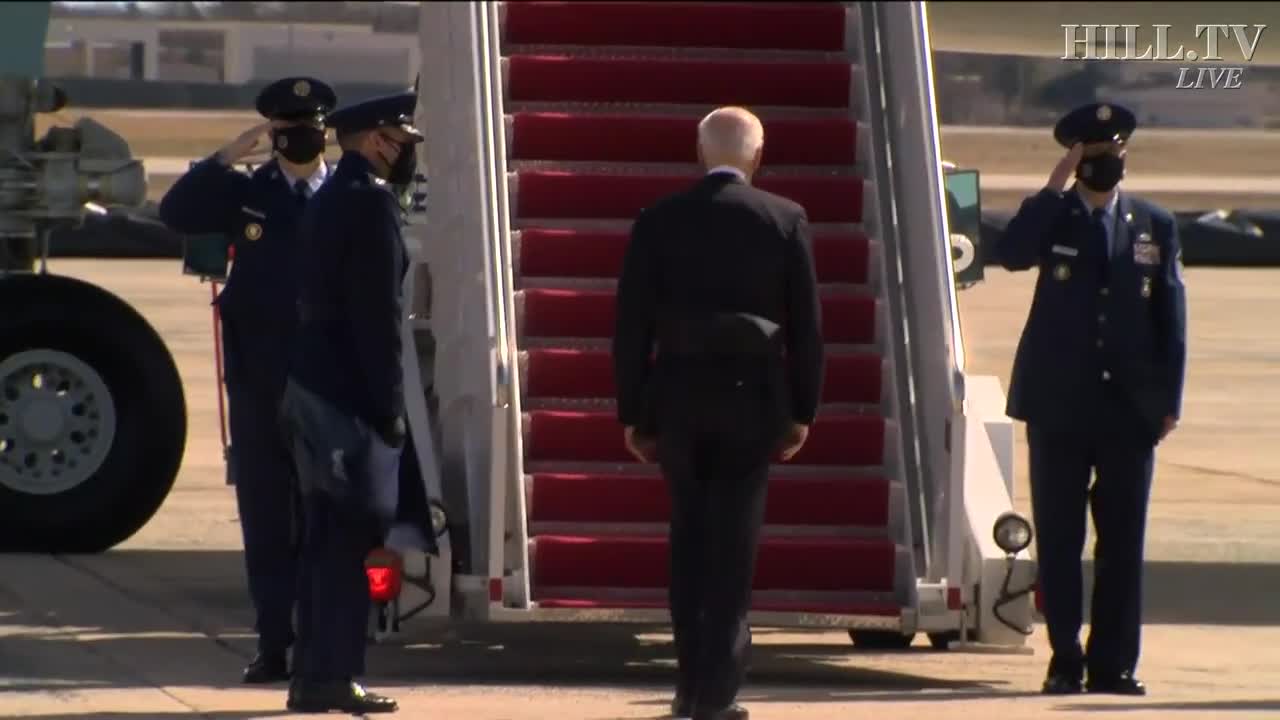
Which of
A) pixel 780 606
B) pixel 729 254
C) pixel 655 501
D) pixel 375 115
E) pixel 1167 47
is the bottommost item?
pixel 780 606

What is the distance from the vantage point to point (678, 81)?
27.2 feet

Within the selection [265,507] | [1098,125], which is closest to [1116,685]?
[1098,125]

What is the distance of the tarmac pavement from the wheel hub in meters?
0.34

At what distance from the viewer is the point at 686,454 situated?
604 centimetres

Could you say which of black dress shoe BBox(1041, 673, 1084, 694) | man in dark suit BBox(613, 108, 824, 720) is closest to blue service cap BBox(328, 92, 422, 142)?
man in dark suit BBox(613, 108, 824, 720)

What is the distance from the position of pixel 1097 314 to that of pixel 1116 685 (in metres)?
1.08

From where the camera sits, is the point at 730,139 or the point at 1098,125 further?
the point at 1098,125

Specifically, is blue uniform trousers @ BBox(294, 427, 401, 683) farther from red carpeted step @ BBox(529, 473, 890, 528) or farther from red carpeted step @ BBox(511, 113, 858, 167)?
red carpeted step @ BBox(511, 113, 858, 167)

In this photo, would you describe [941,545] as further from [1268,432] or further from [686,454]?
[1268,432]

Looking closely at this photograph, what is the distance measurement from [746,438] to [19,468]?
4.49m

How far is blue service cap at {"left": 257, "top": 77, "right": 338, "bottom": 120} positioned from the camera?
7012 mm

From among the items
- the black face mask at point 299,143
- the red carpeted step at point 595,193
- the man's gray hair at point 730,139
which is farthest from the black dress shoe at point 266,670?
the man's gray hair at point 730,139

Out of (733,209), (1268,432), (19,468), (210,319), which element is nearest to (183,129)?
(210,319)

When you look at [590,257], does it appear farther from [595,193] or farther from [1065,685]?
[1065,685]
